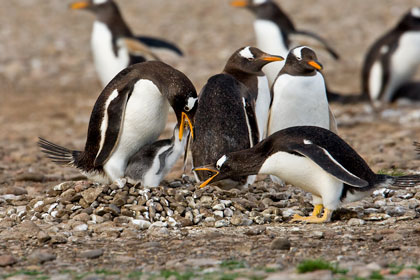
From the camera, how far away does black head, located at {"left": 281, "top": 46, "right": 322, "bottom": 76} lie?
7.27 metres

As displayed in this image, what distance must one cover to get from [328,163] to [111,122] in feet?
6.48

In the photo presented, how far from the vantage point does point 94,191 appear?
6.05 metres

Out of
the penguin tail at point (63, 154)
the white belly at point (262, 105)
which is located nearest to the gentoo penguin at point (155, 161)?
the penguin tail at point (63, 154)

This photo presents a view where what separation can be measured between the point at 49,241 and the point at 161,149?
A: 1525 millimetres

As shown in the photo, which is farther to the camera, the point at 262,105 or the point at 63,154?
the point at 262,105

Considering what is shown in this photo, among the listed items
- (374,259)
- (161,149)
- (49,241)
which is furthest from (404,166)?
(49,241)

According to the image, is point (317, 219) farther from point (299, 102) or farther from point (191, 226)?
point (299, 102)

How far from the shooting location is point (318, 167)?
18.5 feet

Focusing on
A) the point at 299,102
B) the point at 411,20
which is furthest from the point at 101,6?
the point at 299,102

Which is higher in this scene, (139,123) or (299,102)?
(299,102)

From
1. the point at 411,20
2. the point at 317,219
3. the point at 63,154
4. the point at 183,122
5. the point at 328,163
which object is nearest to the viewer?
the point at 328,163

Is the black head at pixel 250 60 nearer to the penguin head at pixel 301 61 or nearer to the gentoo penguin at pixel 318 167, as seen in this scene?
the penguin head at pixel 301 61

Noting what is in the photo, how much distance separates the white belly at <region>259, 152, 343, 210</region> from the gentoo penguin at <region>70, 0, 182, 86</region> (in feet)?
22.4

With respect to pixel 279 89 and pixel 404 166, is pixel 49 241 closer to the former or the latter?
pixel 279 89
